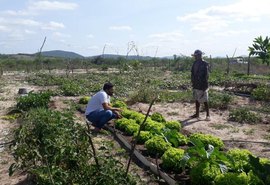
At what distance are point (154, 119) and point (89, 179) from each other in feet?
14.9

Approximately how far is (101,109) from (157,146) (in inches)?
92.9

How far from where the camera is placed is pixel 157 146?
5.99 metres

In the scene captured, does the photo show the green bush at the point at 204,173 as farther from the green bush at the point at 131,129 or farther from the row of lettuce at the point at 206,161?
the green bush at the point at 131,129

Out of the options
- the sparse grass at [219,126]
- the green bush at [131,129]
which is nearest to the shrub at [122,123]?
the green bush at [131,129]

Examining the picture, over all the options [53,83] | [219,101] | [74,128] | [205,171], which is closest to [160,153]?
[205,171]

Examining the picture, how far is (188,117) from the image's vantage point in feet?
33.1

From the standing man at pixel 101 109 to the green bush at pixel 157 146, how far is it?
74.4 inches

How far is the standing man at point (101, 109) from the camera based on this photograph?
25.7 ft

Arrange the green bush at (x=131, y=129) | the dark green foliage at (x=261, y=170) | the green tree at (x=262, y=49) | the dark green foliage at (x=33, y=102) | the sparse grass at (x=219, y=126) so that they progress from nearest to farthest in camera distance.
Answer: the dark green foliage at (x=261, y=170)
the green bush at (x=131, y=129)
the sparse grass at (x=219, y=126)
the dark green foliage at (x=33, y=102)
the green tree at (x=262, y=49)

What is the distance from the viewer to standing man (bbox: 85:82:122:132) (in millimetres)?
7824

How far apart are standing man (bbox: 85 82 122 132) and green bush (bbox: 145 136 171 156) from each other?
1.89 m

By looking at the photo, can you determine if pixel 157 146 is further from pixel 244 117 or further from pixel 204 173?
pixel 244 117

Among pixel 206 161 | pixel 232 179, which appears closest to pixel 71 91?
pixel 206 161

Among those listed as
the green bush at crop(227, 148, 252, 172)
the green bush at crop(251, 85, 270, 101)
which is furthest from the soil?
the green bush at crop(227, 148, 252, 172)
